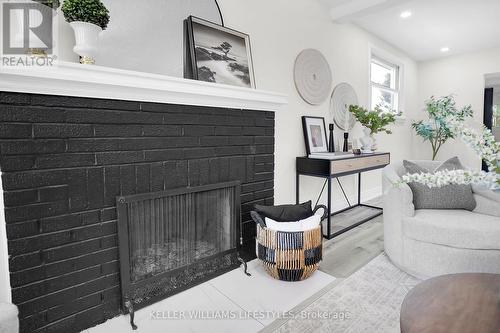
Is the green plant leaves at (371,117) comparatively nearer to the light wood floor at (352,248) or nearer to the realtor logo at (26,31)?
the light wood floor at (352,248)

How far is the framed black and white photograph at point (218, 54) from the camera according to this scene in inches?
72.8

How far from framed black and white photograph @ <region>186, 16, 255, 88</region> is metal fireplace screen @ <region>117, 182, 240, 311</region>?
790 millimetres

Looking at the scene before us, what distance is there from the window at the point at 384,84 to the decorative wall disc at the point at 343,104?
2.50 feet

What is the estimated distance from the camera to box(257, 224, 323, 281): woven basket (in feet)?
5.85

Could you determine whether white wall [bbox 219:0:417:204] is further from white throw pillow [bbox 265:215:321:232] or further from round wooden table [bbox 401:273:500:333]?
round wooden table [bbox 401:273:500:333]

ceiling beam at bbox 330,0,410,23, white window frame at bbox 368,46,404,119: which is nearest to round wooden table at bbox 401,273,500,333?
ceiling beam at bbox 330,0,410,23

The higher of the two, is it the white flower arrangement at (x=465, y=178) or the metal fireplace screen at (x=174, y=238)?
the white flower arrangement at (x=465, y=178)

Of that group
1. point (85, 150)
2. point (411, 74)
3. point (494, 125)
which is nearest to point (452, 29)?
point (411, 74)

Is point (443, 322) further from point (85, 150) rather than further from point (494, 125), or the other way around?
point (494, 125)

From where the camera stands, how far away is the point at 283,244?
70.1 inches

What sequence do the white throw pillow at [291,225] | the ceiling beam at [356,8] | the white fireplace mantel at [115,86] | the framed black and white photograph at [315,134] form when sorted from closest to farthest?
the white fireplace mantel at [115,86], the white throw pillow at [291,225], the ceiling beam at [356,8], the framed black and white photograph at [315,134]

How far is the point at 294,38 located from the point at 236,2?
2.61 feet

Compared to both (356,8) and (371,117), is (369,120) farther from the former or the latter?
(356,8)

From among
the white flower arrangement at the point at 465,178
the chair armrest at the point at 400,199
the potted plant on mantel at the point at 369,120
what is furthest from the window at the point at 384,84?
the white flower arrangement at the point at 465,178
